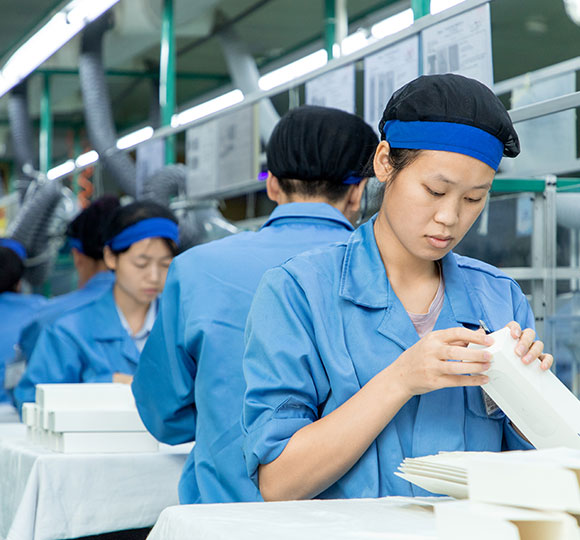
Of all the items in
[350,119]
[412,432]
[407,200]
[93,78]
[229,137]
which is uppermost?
[93,78]

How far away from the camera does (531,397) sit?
127cm

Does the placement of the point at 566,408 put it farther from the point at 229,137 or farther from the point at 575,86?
the point at 229,137

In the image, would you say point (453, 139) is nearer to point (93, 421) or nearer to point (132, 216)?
point (93, 421)

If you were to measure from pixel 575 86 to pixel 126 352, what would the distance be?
1.89 metres

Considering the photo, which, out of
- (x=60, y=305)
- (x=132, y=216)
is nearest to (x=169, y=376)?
(x=132, y=216)

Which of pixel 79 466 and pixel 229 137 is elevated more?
pixel 229 137

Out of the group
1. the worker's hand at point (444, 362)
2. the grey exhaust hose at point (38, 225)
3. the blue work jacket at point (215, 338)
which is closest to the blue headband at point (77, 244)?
the blue work jacket at point (215, 338)

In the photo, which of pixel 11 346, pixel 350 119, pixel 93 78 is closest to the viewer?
pixel 350 119

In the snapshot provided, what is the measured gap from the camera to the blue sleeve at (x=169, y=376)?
2.00 metres

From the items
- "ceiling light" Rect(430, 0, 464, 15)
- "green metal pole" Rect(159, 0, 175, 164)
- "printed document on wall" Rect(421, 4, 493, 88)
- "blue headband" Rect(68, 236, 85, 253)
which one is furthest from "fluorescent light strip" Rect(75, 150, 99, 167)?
"printed document on wall" Rect(421, 4, 493, 88)

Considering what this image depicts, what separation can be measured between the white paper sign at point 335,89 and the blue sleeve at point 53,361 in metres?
1.26

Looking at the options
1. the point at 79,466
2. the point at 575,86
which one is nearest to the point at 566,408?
the point at 575,86

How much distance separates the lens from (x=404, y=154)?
143 cm

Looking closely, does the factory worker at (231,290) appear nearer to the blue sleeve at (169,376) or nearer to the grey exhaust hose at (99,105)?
the blue sleeve at (169,376)
